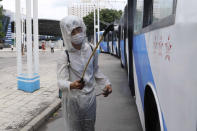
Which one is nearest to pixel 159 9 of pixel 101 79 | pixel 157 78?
pixel 157 78

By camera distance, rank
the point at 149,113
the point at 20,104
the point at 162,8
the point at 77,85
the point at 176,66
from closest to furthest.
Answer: the point at 176,66
the point at 77,85
the point at 162,8
the point at 149,113
the point at 20,104

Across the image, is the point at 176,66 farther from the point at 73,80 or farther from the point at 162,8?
the point at 73,80

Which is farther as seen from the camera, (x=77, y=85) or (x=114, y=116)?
(x=114, y=116)

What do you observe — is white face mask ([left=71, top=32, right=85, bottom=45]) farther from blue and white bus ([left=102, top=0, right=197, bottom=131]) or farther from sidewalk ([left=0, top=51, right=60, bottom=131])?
sidewalk ([left=0, top=51, right=60, bottom=131])

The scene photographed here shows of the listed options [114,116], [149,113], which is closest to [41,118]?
[114,116]

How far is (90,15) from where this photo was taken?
54.6 meters

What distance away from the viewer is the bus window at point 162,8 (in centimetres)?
235

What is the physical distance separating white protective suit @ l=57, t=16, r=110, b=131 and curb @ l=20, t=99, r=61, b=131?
187 centimetres

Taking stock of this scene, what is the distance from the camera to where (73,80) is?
9.07 feet

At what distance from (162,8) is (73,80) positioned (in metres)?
1.22

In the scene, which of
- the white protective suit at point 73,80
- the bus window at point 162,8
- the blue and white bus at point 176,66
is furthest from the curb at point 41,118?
the bus window at point 162,8

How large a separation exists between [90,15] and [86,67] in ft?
174

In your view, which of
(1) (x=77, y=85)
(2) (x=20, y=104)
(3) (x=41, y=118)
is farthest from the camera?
(2) (x=20, y=104)

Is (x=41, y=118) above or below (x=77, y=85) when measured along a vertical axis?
below
